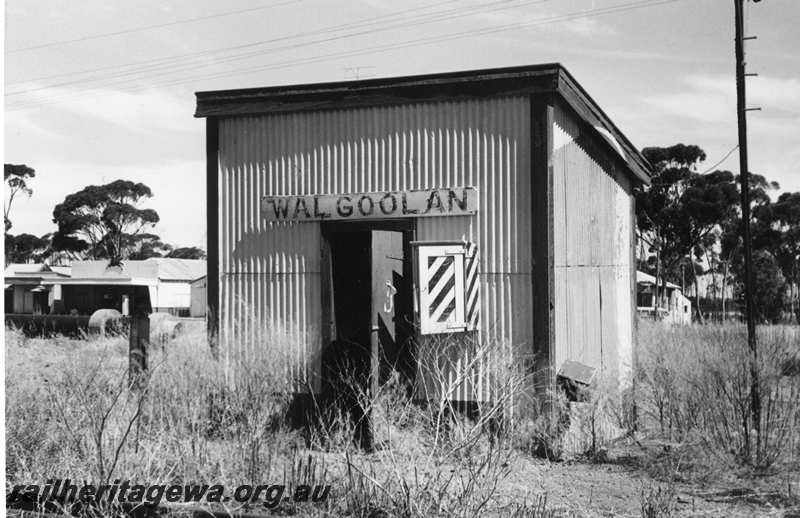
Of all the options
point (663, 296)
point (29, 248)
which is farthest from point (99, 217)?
point (663, 296)

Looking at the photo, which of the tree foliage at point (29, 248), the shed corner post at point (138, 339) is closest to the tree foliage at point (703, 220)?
the shed corner post at point (138, 339)

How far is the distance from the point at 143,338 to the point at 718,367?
6.90 m

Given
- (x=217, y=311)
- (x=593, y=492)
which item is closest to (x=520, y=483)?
(x=593, y=492)

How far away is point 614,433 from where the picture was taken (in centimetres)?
1202

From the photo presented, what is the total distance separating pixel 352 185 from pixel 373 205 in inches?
18.9

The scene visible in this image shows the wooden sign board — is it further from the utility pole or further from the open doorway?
the utility pole

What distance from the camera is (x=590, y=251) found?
1255 cm

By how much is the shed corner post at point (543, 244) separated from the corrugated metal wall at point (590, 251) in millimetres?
277

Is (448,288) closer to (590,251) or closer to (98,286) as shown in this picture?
(590,251)

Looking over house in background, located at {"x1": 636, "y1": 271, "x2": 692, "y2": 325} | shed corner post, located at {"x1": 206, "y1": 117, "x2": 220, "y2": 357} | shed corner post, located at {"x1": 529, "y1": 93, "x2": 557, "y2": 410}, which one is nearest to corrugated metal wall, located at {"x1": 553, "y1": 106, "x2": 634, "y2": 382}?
shed corner post, located at {"x1": 529, "y1": 93, "x2": 557, "y2": 410}

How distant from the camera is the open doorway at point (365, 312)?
9859mm

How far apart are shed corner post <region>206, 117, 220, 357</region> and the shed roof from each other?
0.35 meters

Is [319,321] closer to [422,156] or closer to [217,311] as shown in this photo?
[217,311]

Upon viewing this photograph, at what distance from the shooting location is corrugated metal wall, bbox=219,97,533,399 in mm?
10625
